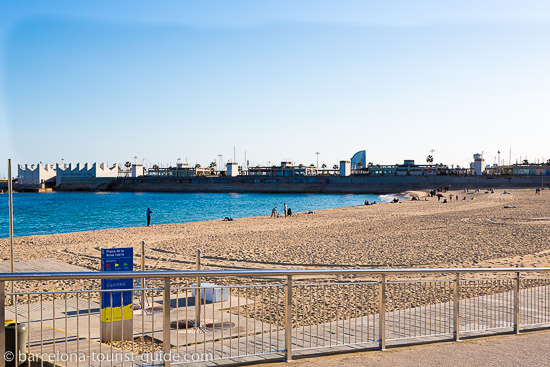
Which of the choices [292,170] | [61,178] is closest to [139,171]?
[61,178]

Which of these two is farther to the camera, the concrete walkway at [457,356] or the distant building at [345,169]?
the distant building at [345,169]

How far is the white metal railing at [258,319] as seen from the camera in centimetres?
534

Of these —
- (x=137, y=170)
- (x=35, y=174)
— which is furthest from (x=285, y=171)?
(x=35, y=174)

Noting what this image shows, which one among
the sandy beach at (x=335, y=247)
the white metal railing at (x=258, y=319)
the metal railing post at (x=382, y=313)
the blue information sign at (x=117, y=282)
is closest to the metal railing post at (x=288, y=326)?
the white metal railing at (x=258, y=319)

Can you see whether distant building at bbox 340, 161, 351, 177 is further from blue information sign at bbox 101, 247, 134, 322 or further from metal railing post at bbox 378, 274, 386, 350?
metal railing post at bbox 378, 274, 386, 350

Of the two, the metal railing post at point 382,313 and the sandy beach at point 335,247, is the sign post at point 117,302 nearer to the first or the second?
the metal railing post at point 382,313

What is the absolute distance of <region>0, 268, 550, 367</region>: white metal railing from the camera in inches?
210

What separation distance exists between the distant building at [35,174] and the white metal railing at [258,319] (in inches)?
6705

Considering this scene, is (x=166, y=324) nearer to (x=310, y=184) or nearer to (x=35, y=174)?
(x=310, y=184)

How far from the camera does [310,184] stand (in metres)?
148

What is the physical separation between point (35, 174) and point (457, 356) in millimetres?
180019

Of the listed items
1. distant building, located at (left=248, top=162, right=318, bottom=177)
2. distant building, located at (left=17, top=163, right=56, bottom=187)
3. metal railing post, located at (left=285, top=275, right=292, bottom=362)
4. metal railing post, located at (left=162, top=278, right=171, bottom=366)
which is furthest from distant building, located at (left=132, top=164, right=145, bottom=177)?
metal railing post, located at (left=162, top=278, right=171, bottom=366)

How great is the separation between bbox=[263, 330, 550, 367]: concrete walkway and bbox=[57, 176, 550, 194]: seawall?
12093 cm

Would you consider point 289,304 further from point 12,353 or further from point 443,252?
point 443,252
